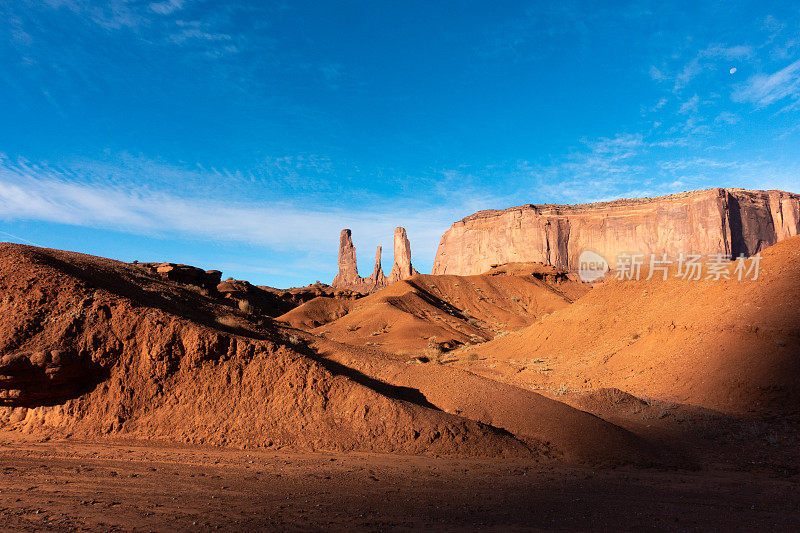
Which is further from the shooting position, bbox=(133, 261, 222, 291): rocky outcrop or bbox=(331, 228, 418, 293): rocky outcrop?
bbox=(331, 228, 418, 293): rocky outcrop

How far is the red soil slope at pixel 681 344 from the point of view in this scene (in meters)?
12.9

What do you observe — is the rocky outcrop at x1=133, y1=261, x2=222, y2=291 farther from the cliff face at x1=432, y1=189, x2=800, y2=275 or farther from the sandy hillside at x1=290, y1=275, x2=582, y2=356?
the cliff face at x1=432, y1=189, x2=800, y2=275

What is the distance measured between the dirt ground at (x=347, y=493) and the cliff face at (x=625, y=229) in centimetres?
8551

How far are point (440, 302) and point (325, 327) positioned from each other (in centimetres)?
1566

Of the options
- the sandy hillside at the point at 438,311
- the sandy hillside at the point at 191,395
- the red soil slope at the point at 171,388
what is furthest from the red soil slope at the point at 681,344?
the red soil slope at the point at 171,388

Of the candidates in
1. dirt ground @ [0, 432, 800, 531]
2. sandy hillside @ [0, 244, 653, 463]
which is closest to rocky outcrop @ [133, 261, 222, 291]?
sandy hillside @ [0, 244, 653, 463]

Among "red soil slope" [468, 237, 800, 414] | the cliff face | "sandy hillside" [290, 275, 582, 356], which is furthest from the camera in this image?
the cliff face

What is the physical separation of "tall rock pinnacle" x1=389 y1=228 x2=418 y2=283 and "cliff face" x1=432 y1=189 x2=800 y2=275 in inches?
479

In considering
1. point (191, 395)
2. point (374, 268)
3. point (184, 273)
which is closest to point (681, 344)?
point (191, 395)

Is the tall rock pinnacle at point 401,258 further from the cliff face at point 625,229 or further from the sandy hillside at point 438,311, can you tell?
the sandy hillside at point 438,311

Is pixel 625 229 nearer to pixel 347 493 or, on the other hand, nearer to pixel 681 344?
pixel 681 344

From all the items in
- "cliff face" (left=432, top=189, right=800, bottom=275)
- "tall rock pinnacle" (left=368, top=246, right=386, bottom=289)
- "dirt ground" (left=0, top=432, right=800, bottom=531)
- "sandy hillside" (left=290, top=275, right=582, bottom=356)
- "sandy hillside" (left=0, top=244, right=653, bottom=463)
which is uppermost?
"cliff face" (left=432, top=189, right=800, bottom=275)

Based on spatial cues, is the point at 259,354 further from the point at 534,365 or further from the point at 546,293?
the point at 546,293

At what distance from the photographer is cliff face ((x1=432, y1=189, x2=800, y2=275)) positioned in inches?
3334
